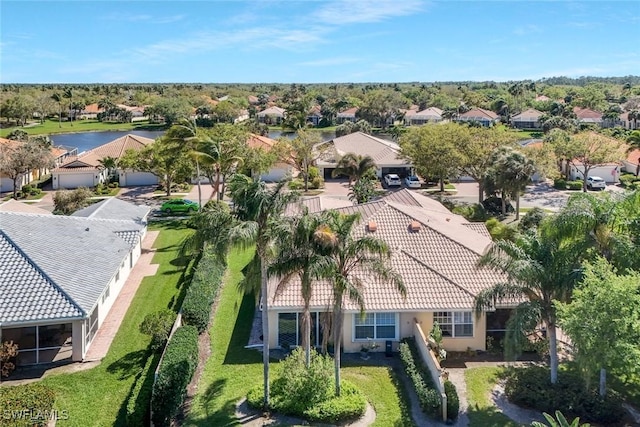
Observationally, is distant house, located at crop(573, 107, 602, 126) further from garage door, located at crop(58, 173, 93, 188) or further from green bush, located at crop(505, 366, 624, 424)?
green bush, located at crop(505, 366, 624, 424)

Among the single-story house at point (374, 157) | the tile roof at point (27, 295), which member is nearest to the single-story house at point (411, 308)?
the tile roof at point (27, 295)

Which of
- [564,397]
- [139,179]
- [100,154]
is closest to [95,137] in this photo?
[100,154]

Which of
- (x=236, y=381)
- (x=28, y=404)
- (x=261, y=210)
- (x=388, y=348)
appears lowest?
(x=236, y=381)

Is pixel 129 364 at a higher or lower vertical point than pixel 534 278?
lower

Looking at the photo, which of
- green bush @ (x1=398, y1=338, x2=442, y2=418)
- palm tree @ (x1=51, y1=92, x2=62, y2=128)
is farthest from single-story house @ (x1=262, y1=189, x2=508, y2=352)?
palm tree @ (x1=51, y1=92, x2=62, y2=128)

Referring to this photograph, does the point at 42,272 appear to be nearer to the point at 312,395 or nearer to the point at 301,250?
the point at 301,250

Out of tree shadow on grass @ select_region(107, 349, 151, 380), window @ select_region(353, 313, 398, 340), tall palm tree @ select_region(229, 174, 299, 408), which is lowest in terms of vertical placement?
tree shadow on grass @ select_region(107, 349, 151, 380)
